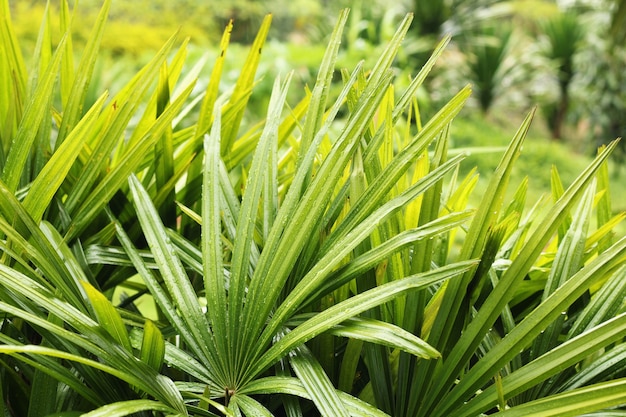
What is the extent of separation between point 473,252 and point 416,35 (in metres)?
6.12

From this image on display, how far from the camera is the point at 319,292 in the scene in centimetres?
62

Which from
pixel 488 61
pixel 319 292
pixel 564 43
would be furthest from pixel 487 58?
pixel 319 292

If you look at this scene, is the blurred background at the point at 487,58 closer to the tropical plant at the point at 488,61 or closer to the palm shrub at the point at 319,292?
the tropical plant at the point at 488,61

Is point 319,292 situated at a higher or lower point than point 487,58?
lower

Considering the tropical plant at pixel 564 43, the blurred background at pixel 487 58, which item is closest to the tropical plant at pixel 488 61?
the blurred background at pixel 487 58

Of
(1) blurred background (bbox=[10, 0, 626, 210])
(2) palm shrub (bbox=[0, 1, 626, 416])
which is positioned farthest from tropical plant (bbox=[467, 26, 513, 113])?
(2) palm shrub (bbox=[0, 1, 626, 416])

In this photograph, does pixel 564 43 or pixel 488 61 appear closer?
pixel 488 61

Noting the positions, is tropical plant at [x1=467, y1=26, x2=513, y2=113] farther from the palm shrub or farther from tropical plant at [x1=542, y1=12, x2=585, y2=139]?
the palm shrub

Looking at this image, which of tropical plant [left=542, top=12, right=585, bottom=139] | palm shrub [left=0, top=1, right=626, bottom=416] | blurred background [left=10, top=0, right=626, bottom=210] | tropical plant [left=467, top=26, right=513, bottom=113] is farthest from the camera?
tropical plant [left=542, top=12, right=585, bottom=139]

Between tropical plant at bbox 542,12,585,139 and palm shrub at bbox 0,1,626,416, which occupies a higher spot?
tropical plant at bbox 542,12,585,139

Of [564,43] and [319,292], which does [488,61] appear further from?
→ [319,292]

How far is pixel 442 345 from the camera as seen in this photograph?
62 cm

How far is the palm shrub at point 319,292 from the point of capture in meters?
0.55

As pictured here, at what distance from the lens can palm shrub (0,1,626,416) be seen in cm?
55
